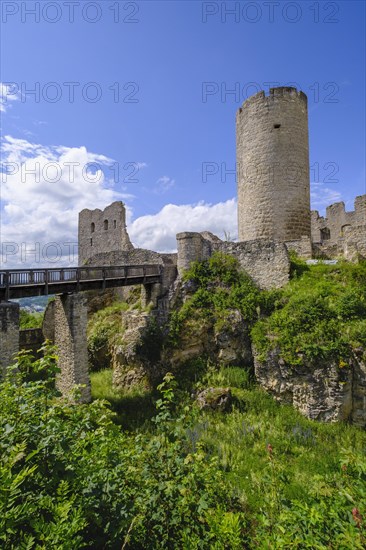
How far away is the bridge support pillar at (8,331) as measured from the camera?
9461mm

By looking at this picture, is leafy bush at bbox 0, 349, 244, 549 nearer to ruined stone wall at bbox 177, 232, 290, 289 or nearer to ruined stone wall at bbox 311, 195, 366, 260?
ruined stone wall at bbox 177, 232, 290, 289

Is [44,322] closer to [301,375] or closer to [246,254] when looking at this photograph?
[246,254]

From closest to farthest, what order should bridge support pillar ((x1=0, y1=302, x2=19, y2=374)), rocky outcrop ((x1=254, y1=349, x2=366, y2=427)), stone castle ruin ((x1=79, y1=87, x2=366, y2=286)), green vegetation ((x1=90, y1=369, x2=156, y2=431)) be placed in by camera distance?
bridge support pillar ((x1=0, y1=302, x2=19, y2=374))
rocky outcrop ((x1=254, y1=349, x2=366, y2=427))
green vegetation ((x1=90, y1=369, x2=156, y2=431))
stone castle ruin ((x1=79, y1=87, x2=366, y2=286))

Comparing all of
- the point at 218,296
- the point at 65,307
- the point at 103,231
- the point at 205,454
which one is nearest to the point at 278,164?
the point at 218,296

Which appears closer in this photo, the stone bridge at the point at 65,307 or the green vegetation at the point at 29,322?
the stone bridge at the point at 65,307

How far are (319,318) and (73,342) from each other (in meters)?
9.65

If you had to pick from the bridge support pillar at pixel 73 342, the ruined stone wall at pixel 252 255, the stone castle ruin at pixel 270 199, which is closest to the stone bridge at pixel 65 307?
the bridge support pillar at pixel 73 342

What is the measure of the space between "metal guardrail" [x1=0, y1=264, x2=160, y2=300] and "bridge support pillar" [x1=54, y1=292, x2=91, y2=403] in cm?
87

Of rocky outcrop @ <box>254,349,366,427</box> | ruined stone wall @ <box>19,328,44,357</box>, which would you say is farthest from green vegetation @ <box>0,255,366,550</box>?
ruined stone wall @ <box>19,328,44,357</box>

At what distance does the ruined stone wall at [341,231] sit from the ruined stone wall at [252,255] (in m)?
2.33

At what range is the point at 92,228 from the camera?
2984cm

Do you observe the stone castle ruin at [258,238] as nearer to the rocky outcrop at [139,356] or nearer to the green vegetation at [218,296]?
the rocky outcrop at [139,356]

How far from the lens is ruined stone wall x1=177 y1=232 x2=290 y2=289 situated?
13.8m

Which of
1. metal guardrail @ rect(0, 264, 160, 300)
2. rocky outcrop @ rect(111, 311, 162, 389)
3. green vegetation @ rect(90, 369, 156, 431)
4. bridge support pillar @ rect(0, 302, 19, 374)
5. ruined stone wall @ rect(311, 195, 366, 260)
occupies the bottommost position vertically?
green vegetation @ rect(90, 369, 156, 431)
